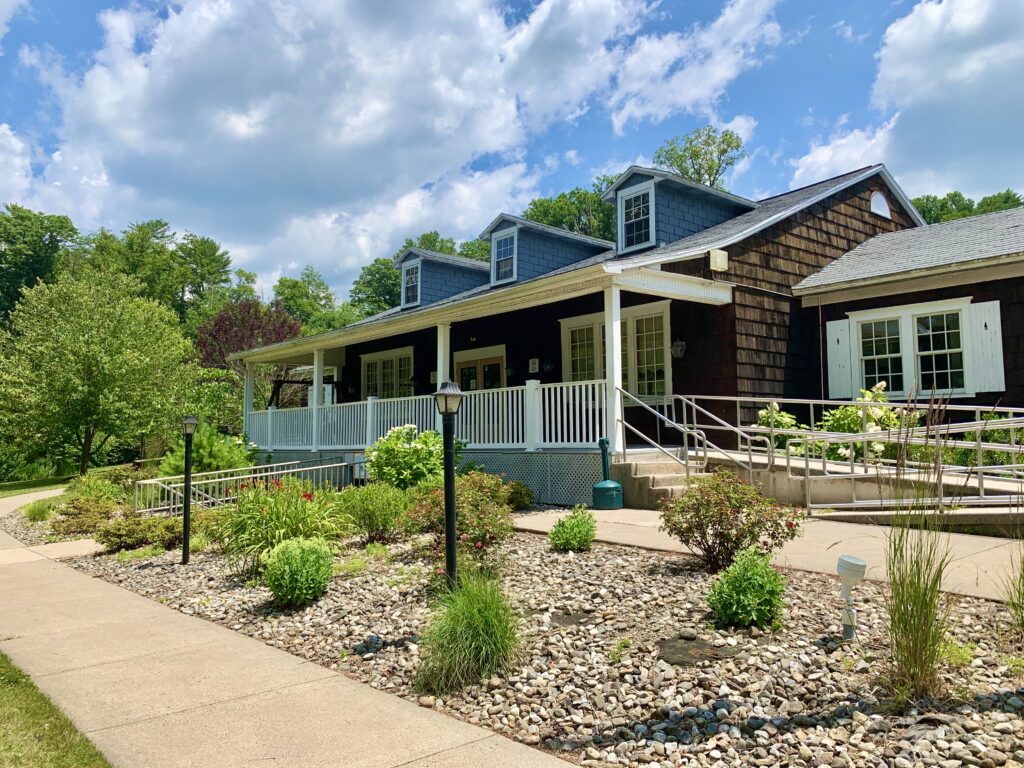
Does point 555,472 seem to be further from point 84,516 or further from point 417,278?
point 417,278

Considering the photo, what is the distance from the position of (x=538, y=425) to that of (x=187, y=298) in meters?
51.1

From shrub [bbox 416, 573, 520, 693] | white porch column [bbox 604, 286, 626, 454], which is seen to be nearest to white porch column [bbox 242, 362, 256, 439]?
white porch column [bbox 604, 286, 626, 454]

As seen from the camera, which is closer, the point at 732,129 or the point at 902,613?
the point at 902,613

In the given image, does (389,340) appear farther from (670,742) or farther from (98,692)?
(670,742)

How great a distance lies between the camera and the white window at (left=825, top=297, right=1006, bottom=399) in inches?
439

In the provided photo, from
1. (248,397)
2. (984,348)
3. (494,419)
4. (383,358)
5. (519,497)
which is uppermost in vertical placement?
(383,358)

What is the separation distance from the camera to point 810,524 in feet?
26.6

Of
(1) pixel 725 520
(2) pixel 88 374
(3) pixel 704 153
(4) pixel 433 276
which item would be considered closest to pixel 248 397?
(2) pixel 88 374

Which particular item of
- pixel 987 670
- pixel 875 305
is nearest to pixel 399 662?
pixel 987 670

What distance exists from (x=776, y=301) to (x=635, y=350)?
8.68 ft

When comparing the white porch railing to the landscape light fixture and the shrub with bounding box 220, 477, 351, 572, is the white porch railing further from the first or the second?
the landscape light fixture

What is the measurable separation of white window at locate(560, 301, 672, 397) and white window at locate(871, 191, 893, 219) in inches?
247

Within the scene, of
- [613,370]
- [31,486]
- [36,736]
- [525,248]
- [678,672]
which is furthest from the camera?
[31,486]

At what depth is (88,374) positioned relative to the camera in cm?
2261
